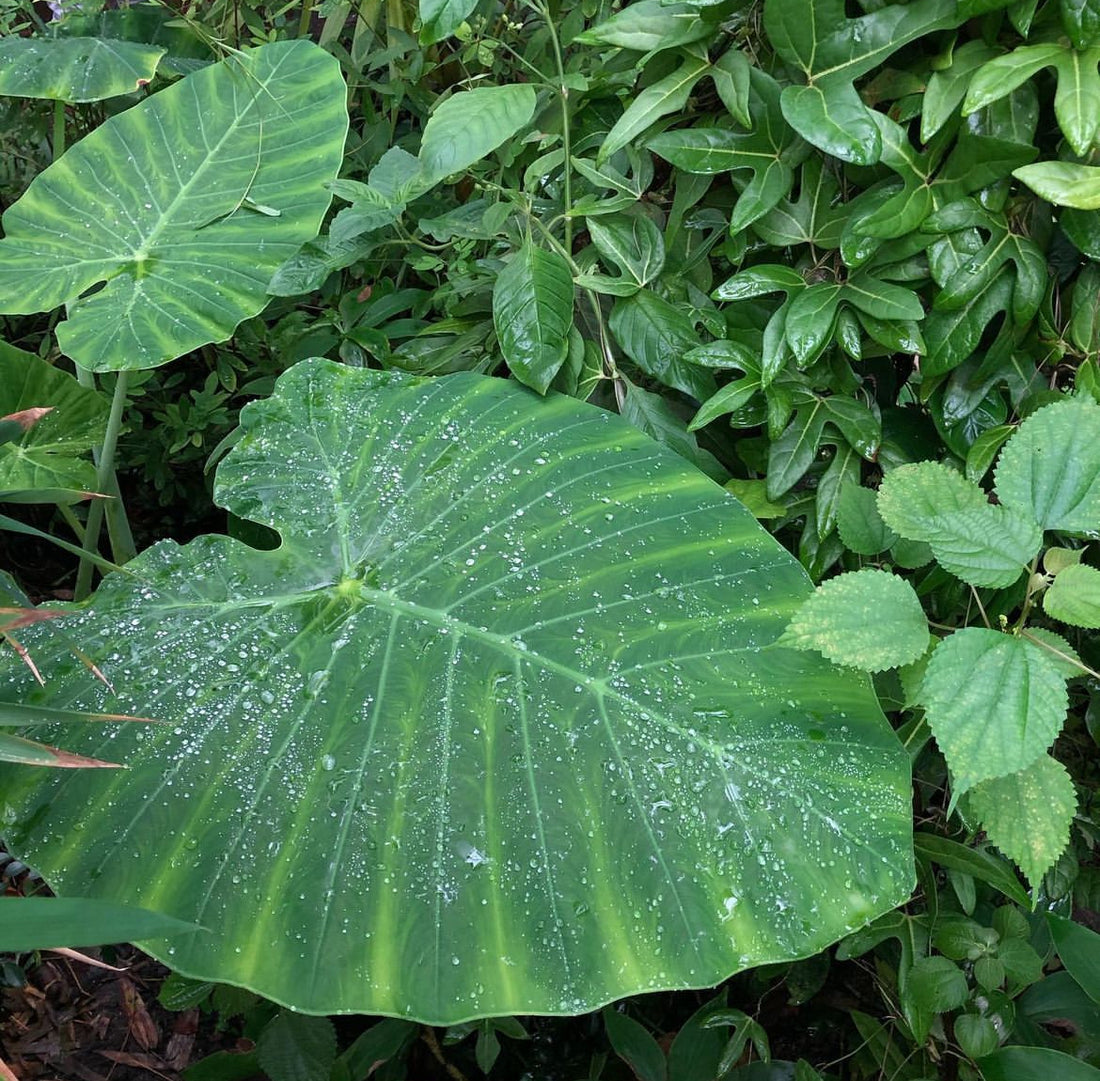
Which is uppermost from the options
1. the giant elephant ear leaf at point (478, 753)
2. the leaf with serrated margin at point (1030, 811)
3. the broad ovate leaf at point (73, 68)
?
the broad ovate leaf at point (73, 68)

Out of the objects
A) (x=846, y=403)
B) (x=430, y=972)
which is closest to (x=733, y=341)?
(x=846, y=403)

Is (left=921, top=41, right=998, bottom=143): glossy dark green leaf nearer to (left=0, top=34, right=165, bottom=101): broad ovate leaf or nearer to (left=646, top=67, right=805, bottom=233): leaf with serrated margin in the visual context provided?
(left=646, top=67, right=805, bottom=233): leaf with serrated margin

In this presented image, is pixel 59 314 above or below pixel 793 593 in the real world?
above

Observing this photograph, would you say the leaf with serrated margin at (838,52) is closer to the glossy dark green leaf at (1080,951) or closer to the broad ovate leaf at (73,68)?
the glossy dark green leaf at (1080,951)

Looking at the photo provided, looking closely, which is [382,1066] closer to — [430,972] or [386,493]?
[430,972]

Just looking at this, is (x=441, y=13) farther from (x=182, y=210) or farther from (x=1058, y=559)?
(x=1058, y=559)

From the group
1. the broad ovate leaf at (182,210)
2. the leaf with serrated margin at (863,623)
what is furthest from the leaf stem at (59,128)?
the leaf with serrated margin at (863,623)
